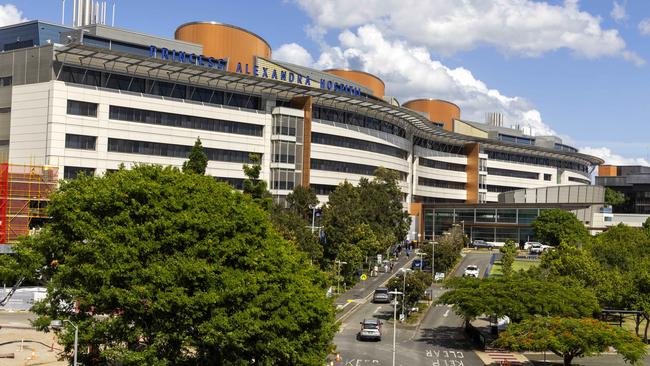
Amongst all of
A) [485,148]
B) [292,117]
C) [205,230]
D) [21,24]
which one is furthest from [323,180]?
[205,230]

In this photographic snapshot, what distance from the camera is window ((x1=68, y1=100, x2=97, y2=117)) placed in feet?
299

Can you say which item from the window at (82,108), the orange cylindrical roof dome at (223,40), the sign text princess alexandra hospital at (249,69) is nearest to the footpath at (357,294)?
the sign text princess alexandra hospital at (249,69)

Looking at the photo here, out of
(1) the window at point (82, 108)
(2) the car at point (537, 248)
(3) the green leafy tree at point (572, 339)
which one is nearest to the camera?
(3) the green leafy tree at point (572, 339)

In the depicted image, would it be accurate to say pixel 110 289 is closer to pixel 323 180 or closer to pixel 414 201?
pixel 323 180

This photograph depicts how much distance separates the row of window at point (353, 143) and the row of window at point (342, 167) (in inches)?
127

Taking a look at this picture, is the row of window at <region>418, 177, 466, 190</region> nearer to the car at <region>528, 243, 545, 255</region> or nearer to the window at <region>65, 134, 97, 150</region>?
the car at <region>528, 243, 545, 255</region>

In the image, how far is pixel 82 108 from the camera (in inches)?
3617

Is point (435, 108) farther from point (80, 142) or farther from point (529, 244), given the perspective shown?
point (80, 142)

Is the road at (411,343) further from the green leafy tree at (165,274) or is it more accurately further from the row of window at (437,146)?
the row of window at (437,146)

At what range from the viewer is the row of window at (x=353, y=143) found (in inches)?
4715

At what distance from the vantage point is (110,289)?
35.4 metres

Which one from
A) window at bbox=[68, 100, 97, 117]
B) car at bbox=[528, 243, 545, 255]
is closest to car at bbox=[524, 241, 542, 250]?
car at bbox=[528, 243, 545, 255]

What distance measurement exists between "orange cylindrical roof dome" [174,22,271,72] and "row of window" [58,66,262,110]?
34.0 ft

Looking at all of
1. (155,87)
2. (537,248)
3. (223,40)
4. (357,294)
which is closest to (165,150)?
(155,87)
